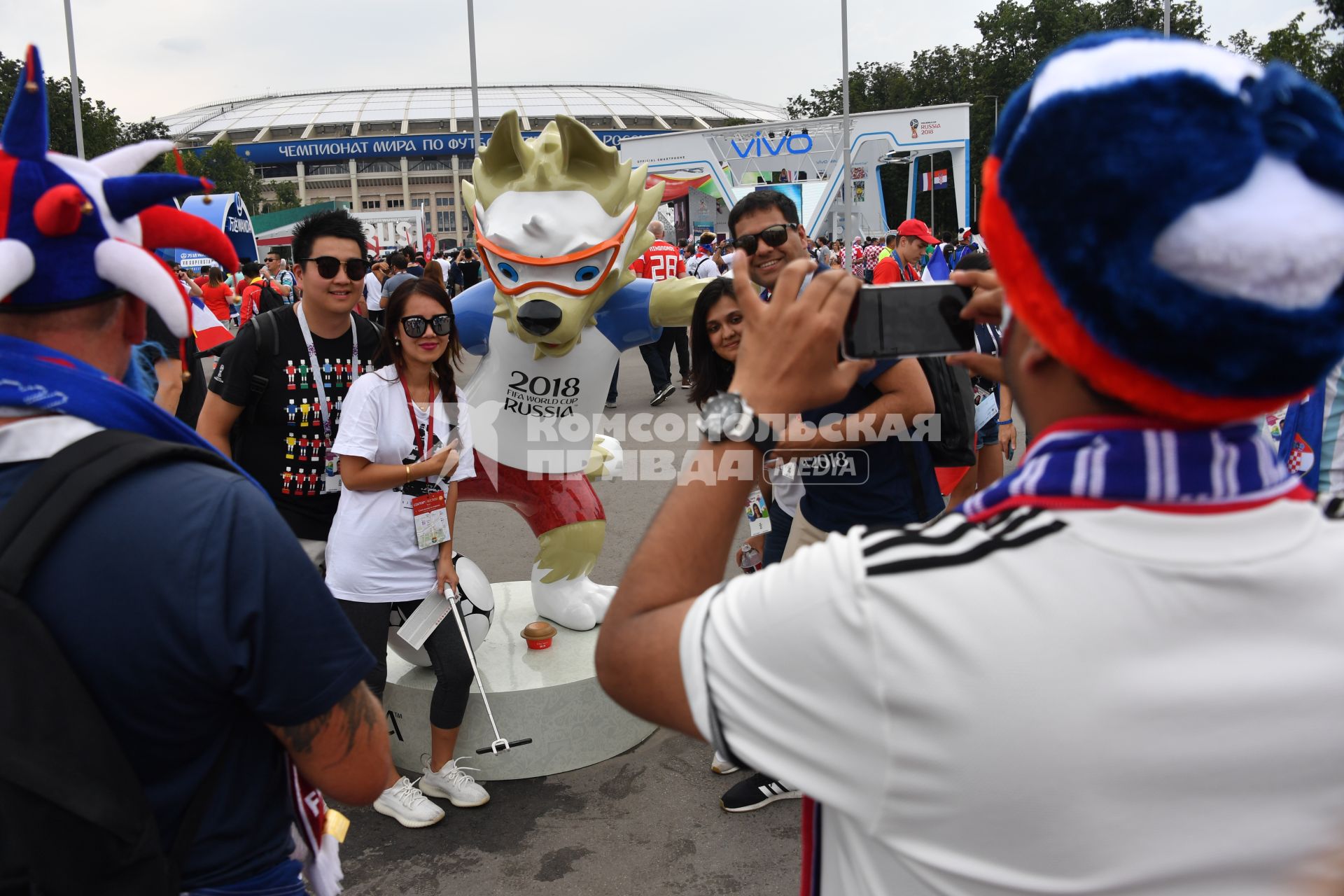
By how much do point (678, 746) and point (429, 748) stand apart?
924 mm

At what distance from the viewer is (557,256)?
358 centimetres

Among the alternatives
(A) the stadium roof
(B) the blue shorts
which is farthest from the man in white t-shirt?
(A) the stadium roof

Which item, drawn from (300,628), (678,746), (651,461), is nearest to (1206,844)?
(300,628)

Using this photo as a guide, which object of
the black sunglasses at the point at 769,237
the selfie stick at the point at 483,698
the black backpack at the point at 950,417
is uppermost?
the black sunglasses at the point at 769,237

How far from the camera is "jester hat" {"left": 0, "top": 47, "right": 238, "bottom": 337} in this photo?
4.07 feet

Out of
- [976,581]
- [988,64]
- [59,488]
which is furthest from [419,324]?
[988,64]

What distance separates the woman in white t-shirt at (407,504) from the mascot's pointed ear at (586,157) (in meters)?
0.74

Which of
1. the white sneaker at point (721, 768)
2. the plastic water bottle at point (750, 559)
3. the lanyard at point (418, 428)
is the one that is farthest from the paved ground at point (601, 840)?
the lanyard at point (418, 428)

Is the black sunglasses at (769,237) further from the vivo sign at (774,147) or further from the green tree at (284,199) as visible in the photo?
the green tree at (284,199)

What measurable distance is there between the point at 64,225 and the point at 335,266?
87.1 inches

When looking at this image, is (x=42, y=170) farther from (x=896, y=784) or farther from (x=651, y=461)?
(x=651, y=461)

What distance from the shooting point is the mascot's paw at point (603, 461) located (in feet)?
14.0

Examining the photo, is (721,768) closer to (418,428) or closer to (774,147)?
(418,428)

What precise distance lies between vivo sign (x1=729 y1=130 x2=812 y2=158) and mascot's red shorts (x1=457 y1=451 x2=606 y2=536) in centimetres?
2323
